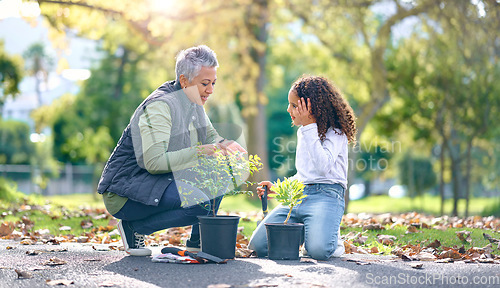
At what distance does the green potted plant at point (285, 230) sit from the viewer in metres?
4.27

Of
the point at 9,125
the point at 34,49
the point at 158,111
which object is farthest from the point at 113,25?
the point at 34,49

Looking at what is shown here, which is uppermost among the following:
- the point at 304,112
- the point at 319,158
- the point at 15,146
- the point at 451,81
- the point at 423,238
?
the point at 451,81

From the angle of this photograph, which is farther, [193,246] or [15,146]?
[15,146]

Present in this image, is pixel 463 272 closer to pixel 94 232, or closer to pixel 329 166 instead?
pixel 329 166

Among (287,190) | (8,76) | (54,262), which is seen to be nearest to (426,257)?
(287,190)

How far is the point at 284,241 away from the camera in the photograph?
4.33m

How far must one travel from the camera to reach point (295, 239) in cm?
434

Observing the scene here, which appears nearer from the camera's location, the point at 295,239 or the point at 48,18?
the point at 295,239

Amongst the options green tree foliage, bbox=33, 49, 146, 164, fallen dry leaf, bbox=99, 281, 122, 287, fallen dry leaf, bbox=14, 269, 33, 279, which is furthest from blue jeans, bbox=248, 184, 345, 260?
green tree foliage, bbox=33, 49, 146, 164

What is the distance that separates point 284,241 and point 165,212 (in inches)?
39.6

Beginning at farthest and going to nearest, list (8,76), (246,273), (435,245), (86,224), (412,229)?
1. (8,76)
2. (86,224)
3. (412,229)
4. (435,245)
5. (246,273)

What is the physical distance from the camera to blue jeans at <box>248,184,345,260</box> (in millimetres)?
4422

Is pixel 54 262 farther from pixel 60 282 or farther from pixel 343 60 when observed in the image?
pixel 343 60

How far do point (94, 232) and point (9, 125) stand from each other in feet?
96.2
